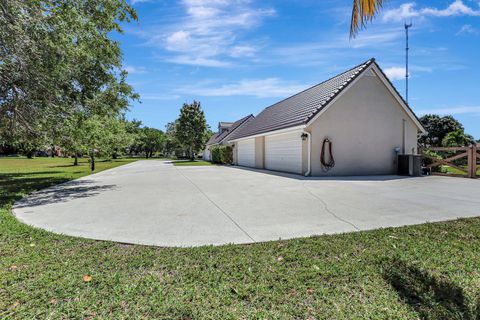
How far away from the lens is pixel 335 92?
13.3 meters

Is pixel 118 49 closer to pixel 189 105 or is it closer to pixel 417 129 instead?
pixel 417 129

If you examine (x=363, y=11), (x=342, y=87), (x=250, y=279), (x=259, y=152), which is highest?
(x=342, y=87)

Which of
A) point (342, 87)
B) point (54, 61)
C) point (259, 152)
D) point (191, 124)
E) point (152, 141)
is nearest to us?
point (54, 61)

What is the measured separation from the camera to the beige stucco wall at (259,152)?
778 inches

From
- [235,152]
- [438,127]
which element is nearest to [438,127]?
[438,127]

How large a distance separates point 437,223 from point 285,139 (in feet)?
37.7

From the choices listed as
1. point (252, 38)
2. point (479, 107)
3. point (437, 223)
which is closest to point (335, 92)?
point (252, 38)

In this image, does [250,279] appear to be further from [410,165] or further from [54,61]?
[410,165]

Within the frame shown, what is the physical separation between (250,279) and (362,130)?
13021mm

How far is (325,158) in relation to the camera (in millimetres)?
13391

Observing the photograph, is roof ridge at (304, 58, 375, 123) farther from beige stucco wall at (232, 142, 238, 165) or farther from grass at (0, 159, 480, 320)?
beige stucco wall at (232, 142, 238, 165)

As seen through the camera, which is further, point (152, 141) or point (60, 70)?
point (152, 141)

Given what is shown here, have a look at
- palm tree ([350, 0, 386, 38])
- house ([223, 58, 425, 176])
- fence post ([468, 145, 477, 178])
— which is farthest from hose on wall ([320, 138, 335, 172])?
palm tree ([350, 0, 386, 38])

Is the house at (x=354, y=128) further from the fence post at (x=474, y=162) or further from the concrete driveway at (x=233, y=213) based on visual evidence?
the concrete driveway at (x=233, y=213)
